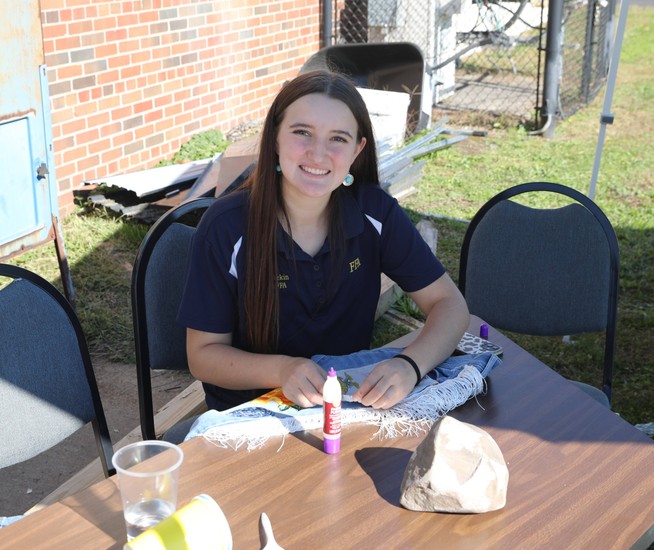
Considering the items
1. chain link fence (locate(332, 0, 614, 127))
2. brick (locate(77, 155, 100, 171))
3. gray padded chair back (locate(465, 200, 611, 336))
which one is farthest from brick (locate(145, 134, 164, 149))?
gray padded chair back (locate(465, 200, 611, 336))

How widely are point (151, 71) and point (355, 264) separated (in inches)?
171

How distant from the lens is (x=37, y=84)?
3869 millimetres

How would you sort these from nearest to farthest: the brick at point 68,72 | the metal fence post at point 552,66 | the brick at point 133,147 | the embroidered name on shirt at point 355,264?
1. the embroidered name on shirt at point 355,264
2. the brick at point 68,72
3. the brick at point 133,147
4. the metal fence post at point 552,66

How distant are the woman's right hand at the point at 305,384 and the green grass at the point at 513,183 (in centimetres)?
218

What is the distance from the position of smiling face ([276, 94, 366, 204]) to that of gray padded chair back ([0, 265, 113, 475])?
722 millimetres

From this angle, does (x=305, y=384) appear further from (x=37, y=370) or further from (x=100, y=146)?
(x=100, y=146)

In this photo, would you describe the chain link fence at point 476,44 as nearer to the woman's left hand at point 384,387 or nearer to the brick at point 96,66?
the brick at point 96,66

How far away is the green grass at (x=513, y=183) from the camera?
13.8 ft

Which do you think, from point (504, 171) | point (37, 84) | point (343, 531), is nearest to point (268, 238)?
point (343, 531)

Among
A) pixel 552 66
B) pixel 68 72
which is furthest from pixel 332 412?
pixel 552 66

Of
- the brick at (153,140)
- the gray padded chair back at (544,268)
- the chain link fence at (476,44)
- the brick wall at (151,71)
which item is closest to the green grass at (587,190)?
the chain link fence at (476,44)

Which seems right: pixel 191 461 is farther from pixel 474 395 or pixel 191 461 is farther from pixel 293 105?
pixel 293 105

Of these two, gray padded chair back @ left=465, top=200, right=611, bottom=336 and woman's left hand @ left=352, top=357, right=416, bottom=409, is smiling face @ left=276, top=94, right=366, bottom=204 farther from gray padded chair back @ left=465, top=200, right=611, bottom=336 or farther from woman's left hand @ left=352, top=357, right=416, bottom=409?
gray padded chair back @ left=465, top=200, right=611, bottom=336

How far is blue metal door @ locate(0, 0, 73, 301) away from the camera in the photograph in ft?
12.1
